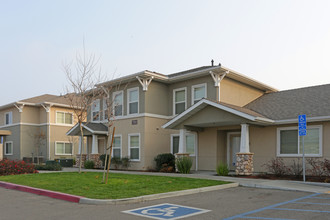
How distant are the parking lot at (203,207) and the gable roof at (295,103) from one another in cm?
666

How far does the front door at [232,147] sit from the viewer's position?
2005cm

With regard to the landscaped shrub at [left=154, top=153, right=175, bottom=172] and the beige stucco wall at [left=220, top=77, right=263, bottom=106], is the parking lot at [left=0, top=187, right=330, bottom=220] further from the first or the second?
the beige stucco wall at [left=220, top=77, right=263, bottom=106]

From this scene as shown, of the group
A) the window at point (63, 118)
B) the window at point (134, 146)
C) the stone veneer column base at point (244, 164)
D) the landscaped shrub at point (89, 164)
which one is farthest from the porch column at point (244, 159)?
the window at point (63, 118)

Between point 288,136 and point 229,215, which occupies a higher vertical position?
point 288,136

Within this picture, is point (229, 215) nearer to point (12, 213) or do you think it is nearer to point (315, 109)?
point (12, 213)

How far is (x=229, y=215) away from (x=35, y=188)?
7409 millimetres

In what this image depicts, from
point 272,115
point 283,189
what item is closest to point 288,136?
point 272,115

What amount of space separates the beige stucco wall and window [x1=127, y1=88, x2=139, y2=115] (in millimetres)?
5834

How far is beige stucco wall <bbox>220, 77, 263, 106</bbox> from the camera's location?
20406 mm

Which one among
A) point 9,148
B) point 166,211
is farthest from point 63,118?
point 166,211

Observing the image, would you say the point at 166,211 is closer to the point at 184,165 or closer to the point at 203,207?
the point at 203,207

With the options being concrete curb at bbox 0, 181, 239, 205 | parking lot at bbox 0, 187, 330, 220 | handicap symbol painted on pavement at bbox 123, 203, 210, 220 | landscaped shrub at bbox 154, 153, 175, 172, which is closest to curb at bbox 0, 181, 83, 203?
concrete curb at bbox 0, 181, 239, 205

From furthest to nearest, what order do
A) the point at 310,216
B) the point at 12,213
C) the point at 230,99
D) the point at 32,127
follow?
the point at 32,127 → the point at 230,99 → the point at 12,213 → the point at 310,216

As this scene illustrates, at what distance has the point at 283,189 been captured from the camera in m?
12.0
